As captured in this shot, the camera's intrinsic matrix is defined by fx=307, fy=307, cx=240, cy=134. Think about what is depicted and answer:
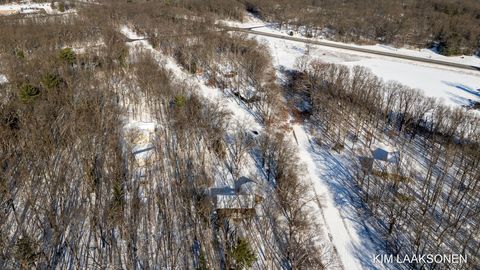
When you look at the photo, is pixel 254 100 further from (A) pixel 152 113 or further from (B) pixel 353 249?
(B) pixel 353 249

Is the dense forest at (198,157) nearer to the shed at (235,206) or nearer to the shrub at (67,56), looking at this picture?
the shrub at (67,56)

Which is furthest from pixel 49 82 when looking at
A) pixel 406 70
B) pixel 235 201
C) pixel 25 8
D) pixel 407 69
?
pixel 25 8

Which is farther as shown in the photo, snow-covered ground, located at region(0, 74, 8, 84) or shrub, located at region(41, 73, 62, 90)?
snow-covered ground, located at region(0, 74, 8, 84)

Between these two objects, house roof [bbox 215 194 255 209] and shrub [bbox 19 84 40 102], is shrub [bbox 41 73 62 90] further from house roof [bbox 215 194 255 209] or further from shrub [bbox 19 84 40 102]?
house roof [bbox 215 194 255 209]

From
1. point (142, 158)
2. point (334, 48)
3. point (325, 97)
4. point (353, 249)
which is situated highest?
point (334, 48)

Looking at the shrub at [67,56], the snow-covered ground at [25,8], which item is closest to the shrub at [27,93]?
the shrub at [67,56]

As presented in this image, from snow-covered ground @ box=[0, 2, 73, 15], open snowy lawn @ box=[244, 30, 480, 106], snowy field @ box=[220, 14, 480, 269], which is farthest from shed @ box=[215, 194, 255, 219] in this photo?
snow-covered ground @ box=[0, 2, 73, 15]

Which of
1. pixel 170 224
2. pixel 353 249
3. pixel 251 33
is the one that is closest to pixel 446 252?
pixel 353 249

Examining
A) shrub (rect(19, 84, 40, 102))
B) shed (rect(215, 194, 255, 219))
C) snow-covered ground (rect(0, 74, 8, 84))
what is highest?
shrub (rect(19, 84, 40, 102))

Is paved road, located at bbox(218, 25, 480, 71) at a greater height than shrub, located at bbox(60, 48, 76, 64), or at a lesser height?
greater
